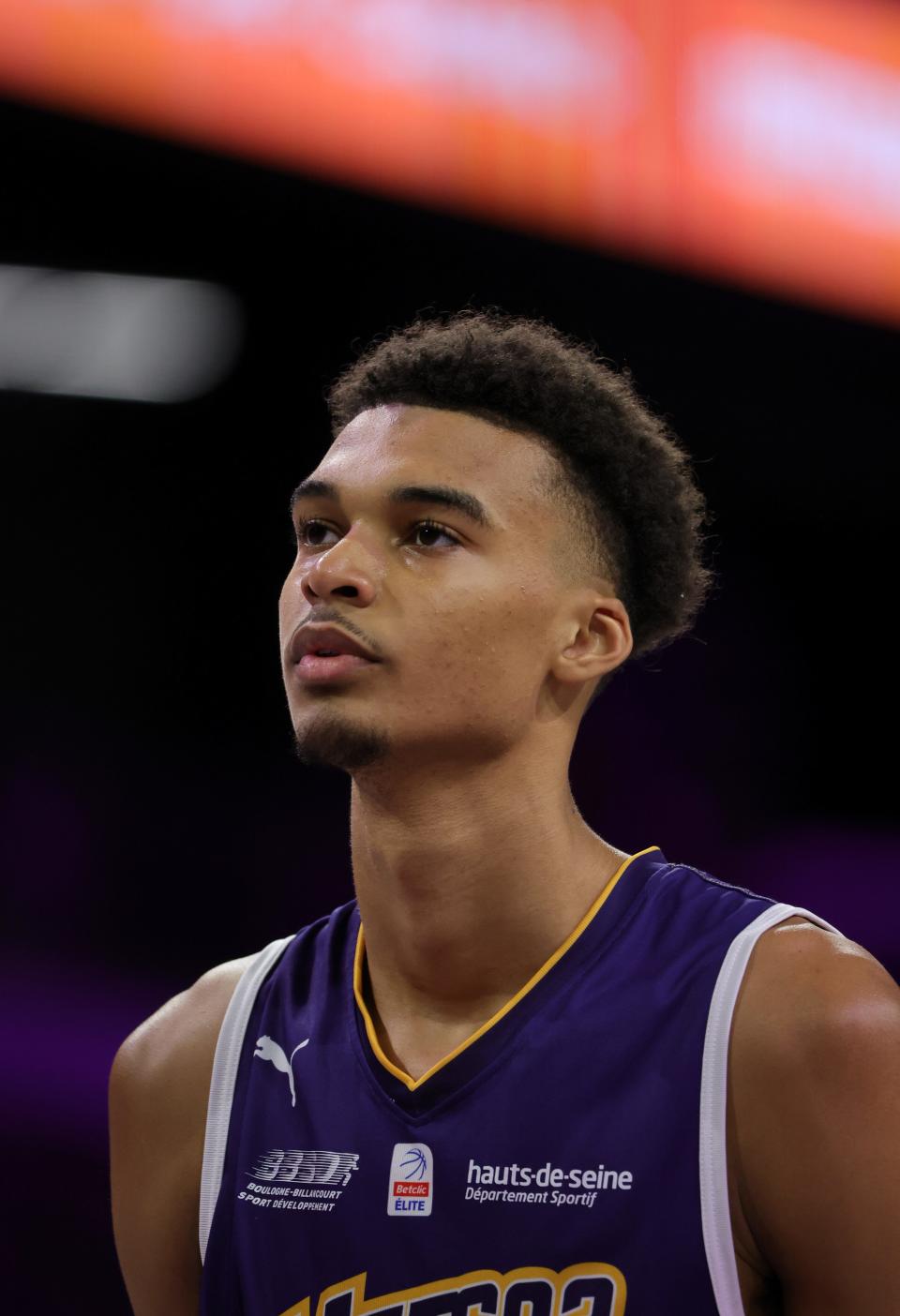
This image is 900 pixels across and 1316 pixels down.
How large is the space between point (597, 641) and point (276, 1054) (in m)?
0.66

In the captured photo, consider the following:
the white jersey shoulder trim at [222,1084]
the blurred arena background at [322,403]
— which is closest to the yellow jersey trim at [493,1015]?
the white jersey shoulder trim at [222,1084]

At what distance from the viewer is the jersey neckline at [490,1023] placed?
1.74m

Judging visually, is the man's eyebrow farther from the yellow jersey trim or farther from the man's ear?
the yellow jersey trim

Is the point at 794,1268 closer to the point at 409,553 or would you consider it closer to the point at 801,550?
the point at 409,553

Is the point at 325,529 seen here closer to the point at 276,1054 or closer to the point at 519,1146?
the point at 276,1054

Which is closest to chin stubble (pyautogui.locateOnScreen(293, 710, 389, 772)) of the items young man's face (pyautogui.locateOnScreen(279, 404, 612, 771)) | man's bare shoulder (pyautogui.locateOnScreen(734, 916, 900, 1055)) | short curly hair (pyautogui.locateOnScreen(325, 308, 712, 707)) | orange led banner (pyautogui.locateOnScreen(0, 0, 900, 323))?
young man's face (pyautogui.locateOnScreen(279, 404, 612, 771))

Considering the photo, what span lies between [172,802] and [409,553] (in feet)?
6.83

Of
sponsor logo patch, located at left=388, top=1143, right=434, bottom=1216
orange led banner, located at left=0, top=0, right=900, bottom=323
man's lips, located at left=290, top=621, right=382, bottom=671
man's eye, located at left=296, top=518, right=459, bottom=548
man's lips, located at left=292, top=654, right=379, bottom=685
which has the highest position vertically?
orange led banner, located at left=0, top=0, right=900, bottom=323

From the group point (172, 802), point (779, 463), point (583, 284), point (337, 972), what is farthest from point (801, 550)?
point (337, 972)

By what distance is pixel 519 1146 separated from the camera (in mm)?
1673

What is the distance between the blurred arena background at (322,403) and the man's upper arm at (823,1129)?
2.08 metres

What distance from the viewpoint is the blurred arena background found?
3320 mm

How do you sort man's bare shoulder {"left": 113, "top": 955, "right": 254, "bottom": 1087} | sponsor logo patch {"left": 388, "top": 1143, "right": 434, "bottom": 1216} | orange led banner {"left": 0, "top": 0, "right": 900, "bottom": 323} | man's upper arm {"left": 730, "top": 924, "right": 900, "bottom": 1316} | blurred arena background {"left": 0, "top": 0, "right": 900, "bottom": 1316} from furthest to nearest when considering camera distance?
blurred arena background {"left": 0, "top": 0, "right": 900, "bottom": 1316}
orange led banner {"left": 0, "top": 0, "right": 900, "bottom": 323}
man's bare shoulder {"left": 113, "top": 955, "right": 254, "bottom": 1087}
sponsor logo patch {"left": 388, "top": 1143, "right": 434, "bottom": 1216}
man's upper arm {"left": 730, "top": 924, "right": 900, "bottom": 1316}

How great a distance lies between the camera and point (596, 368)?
217cm
